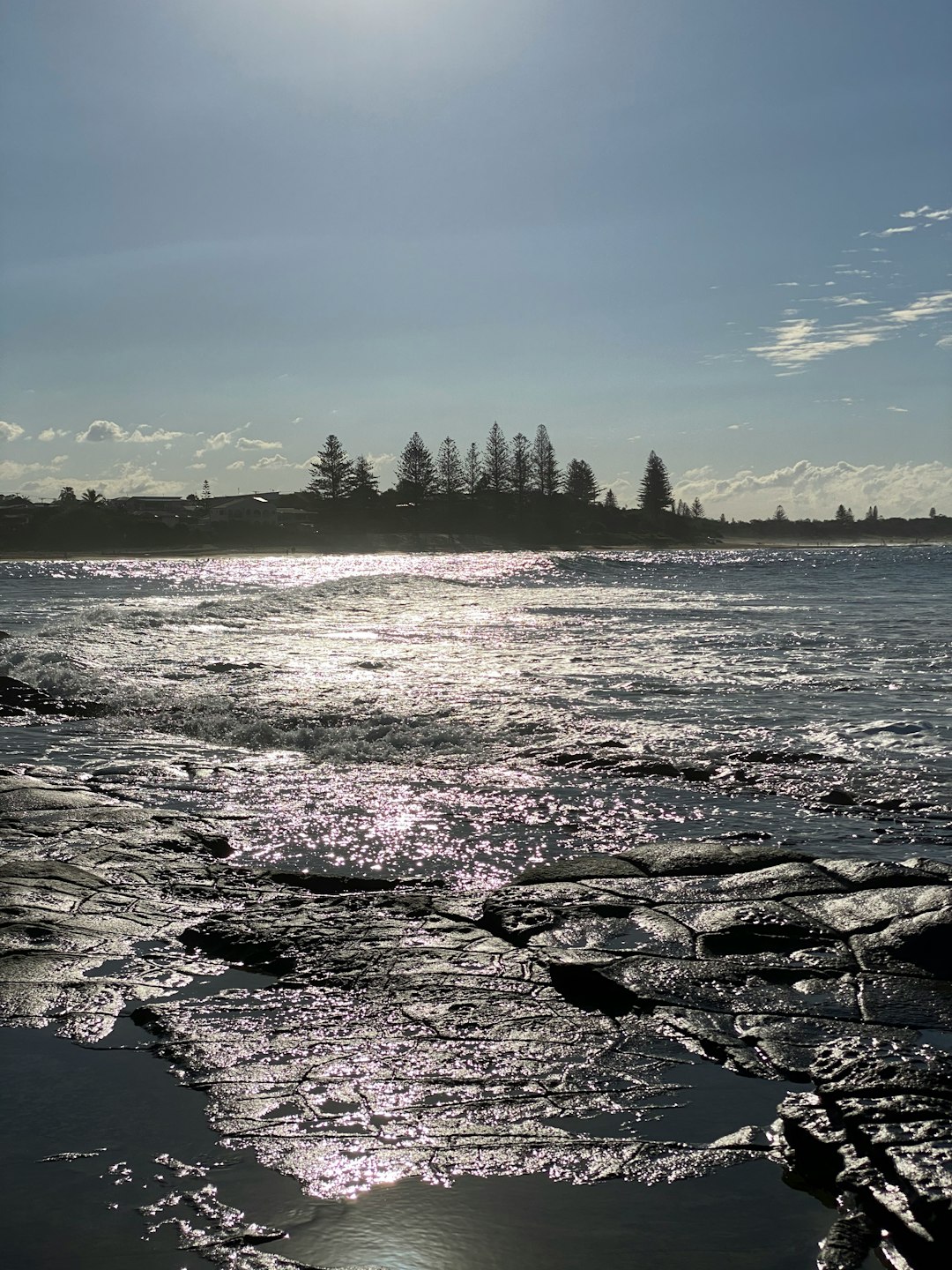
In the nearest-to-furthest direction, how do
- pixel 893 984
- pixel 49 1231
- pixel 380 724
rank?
pixel 49 1231
pixel 893 984
pixel 380 724

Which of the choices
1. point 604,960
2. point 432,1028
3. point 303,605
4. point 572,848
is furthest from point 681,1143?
point 303,605

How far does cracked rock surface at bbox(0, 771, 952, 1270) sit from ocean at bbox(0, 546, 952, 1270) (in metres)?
0.24

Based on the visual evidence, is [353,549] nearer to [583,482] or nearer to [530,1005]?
[583,482]

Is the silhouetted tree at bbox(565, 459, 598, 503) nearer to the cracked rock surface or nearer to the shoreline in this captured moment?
the shoreline

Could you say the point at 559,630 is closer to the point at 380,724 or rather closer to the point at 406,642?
the point at 406,642

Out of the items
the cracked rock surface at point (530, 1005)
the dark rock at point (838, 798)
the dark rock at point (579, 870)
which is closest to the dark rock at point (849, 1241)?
the cracked rock surface at point (530, 1005)

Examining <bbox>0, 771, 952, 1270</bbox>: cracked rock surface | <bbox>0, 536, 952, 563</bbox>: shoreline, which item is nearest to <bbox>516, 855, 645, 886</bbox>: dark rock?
<bbox>0, 771, 952, 1270</bbox>: cracked rock surface

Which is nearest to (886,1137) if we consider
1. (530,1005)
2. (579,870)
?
(530,1005)

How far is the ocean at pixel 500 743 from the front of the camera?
7039 mm

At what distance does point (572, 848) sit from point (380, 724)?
197 inches

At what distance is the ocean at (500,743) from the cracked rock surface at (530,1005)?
244 millimetres

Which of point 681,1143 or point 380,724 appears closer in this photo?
point 681,1143

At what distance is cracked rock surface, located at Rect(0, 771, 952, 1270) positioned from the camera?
11.0ft

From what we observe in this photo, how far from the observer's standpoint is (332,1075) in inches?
152
